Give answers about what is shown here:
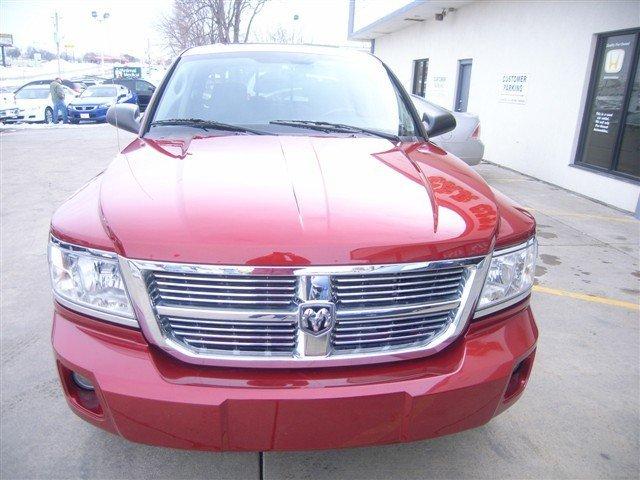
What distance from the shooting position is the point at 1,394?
2707 millimetres

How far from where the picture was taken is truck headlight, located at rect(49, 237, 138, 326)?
1.75 m

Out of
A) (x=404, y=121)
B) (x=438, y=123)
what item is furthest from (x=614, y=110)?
(x=404, y=121)

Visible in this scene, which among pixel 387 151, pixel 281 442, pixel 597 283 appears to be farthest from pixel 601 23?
pixel 281 442

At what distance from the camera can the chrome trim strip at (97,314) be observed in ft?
5.75

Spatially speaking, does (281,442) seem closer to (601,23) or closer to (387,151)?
(387,151)

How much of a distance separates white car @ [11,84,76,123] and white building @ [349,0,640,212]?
43.5 feet

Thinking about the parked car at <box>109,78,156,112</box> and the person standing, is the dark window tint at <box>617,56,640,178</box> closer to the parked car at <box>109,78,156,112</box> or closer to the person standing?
the person standing

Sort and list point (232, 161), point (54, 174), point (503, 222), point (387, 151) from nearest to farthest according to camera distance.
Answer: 1. point (503, 222)
2. point (232, 161)
3. point (387, 151)
4. point (54, 174)

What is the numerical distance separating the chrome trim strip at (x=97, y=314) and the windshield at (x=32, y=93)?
808 inches

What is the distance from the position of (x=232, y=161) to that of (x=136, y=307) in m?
0.82

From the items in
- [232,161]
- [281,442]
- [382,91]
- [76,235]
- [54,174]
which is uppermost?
[382,91]

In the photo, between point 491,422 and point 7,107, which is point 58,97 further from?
point 491,422

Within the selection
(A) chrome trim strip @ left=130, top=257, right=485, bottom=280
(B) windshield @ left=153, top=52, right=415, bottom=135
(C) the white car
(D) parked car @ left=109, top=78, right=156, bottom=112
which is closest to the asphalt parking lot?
(A) chrome trim strip @ left=130, top=257, right=485, bottom=280

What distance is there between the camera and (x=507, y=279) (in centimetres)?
197
